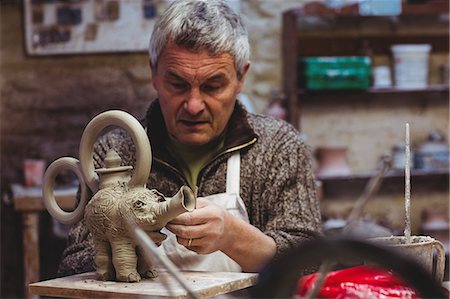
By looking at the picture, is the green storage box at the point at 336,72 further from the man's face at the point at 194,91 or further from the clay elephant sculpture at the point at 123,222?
the clay elephant sculpture at the point at 123,222

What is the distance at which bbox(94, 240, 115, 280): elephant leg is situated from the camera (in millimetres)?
1488

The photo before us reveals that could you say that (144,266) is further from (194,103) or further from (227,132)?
(227,132)

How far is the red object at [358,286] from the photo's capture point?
1.20 m

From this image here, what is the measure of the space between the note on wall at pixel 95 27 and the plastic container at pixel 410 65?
1.40 meters

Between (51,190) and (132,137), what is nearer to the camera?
(132,137)

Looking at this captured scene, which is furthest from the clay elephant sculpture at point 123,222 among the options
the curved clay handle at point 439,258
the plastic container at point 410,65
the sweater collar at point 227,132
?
the plastic container at point 410,65

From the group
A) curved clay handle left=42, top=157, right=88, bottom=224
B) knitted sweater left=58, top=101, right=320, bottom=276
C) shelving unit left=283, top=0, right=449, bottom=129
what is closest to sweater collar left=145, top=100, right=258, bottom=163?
knitted sweater left=58, top=101, right=320, bottom=276

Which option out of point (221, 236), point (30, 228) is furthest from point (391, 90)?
point (221, 236)

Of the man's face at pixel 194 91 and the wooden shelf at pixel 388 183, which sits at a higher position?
the man's face at pixel 194 91

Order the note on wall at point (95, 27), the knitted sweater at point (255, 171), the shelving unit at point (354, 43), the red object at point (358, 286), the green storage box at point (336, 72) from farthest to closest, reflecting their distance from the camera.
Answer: the shelving unit at point (354, 43)
the green storage box at point (336, 72)
the note on wall at point (95, 27)
the knitted sweater at point (255, 171)
the red object at point (358, 286)

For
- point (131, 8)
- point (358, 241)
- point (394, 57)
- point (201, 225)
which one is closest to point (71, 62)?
point (131, 8)

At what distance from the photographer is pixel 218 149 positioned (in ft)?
6.72

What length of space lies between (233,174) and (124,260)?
625mm

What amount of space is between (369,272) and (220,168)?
78cm
